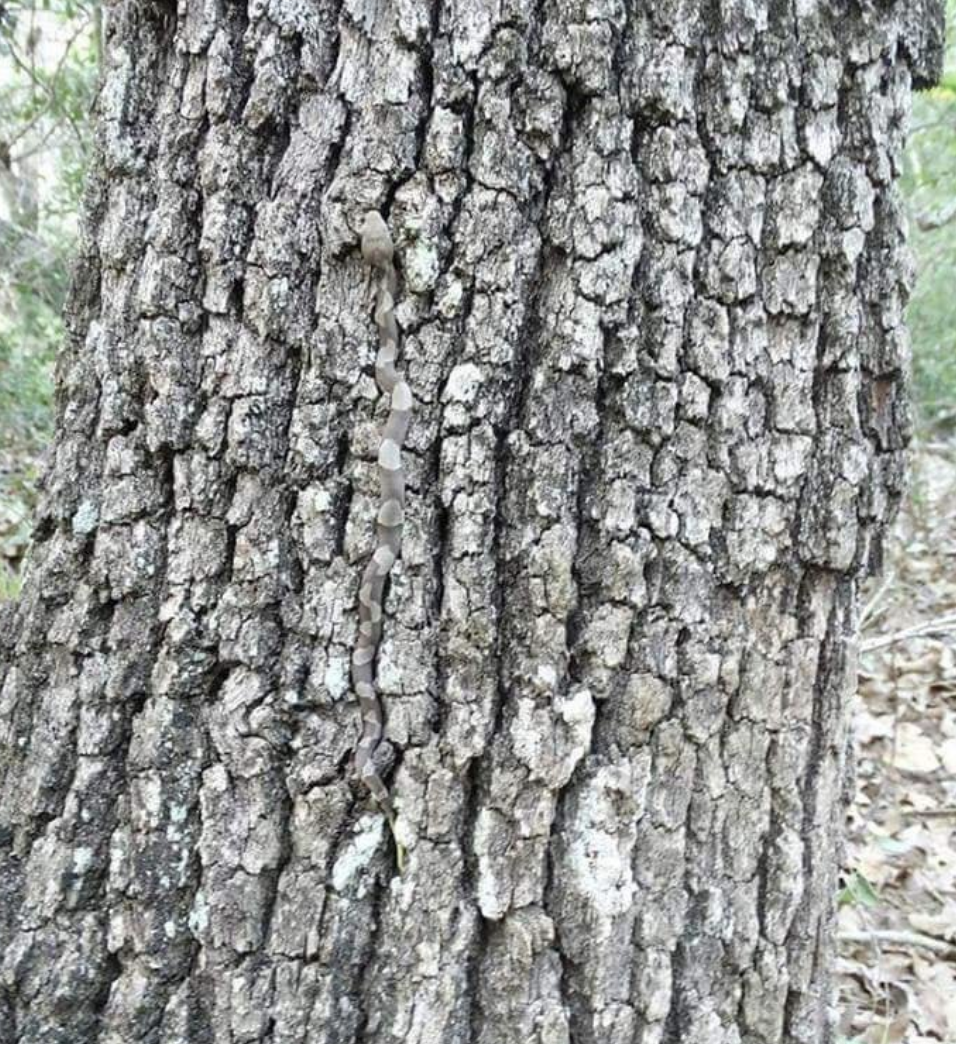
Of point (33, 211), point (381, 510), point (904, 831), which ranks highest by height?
point (33, 211)

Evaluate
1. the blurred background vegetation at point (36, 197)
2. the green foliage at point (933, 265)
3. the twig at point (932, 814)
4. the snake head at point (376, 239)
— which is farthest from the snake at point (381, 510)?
the green foliage at point (933, 265)

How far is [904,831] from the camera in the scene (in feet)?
9.13

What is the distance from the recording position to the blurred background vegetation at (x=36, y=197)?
12.9ft

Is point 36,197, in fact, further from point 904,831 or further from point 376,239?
point 904,831

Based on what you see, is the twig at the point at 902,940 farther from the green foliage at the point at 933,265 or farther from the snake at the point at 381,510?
the green foliage at the point at 933,265

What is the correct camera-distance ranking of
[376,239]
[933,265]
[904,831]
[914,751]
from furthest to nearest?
1. [933,265]
2. [914,751]
3. [904,831]
4. [376,239]

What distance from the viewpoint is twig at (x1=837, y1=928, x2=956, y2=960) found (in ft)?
7.23

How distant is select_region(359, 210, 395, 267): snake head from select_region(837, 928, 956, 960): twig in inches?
72.7

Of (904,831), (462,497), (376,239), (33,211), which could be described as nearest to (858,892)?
(904,831)

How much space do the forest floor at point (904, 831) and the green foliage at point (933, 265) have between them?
163 cm

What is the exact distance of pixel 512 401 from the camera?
1.16 metres

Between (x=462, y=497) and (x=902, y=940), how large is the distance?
68.9 inches

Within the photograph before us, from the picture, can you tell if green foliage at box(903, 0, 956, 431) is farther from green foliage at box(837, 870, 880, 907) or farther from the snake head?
the snake head

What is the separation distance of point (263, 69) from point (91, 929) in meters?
1.05
